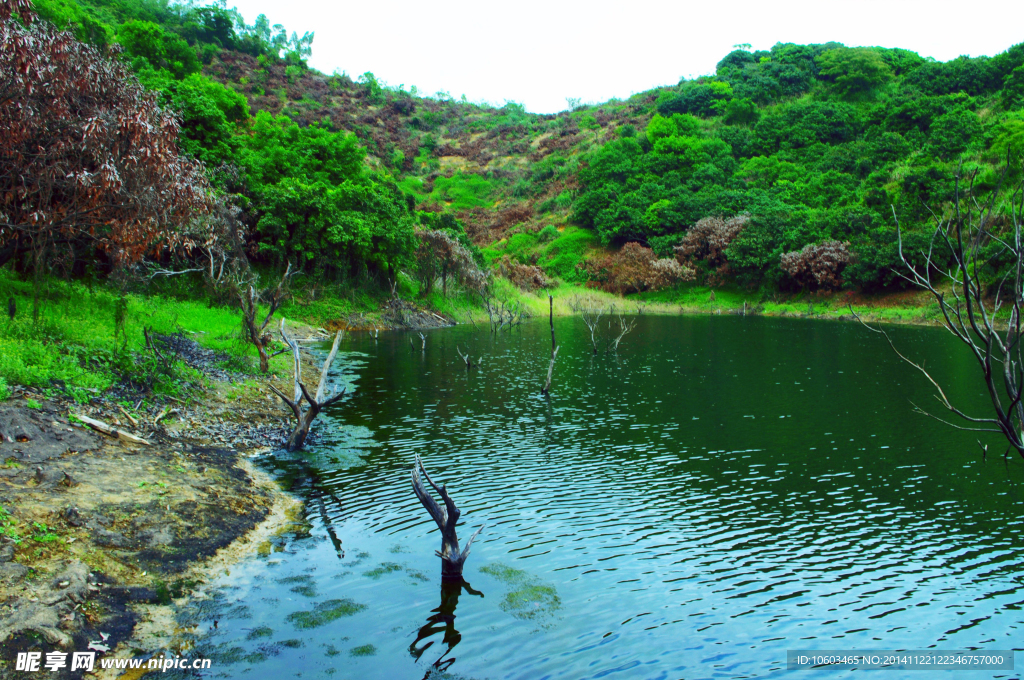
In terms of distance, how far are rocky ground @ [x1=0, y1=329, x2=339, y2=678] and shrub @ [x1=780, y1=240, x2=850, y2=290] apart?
62887 millimetres

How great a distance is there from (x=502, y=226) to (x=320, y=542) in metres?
97.5

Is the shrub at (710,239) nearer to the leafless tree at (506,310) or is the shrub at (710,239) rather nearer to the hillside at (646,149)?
the hillside at (646,149)

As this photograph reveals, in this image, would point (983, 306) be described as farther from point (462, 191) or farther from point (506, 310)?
point (462, 191)

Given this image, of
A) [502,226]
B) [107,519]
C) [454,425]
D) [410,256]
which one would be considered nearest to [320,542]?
[107,519]

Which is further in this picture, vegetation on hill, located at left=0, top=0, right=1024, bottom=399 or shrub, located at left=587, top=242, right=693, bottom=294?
shrub, located at left=587, top=242, right=693, bottom=294

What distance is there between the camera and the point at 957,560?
10.1 meters

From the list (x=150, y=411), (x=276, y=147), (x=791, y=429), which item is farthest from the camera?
(x=276, y=147)

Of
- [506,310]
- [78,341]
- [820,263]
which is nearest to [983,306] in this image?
[78,341]

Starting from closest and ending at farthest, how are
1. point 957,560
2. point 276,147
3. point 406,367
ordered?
point 957,560 → point 406,367 → point 276,147

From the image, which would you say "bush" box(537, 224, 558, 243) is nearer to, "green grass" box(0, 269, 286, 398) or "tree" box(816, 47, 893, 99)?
"tree" box(816, 47, 893, 99)

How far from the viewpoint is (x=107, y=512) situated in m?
9.40

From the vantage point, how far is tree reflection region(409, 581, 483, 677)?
24.5 feet

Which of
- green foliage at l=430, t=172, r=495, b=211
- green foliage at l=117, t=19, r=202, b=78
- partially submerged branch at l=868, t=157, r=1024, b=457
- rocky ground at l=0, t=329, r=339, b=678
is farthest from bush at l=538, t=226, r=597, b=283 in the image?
rocky ground at l=0, t=329, r=339, b=678

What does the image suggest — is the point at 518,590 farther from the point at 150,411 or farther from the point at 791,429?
the point at 791,429
